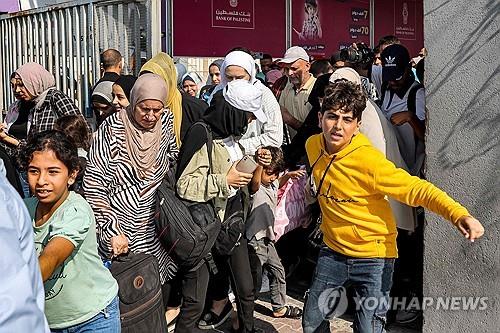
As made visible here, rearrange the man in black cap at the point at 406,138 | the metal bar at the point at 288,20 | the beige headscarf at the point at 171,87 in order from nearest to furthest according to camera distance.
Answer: the beige headscarf at the point at 171,87, the man in black cap at the point at 406,138, the metal bar at the point at 288,20

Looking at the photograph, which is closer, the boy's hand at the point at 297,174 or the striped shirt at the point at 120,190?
the striped shirt at the point at 120,190

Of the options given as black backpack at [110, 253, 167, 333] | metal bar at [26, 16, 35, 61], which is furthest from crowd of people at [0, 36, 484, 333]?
metal bar at [26, 16, 35, 61]

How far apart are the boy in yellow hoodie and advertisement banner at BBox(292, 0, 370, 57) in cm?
665

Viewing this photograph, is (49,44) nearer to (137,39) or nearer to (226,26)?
(137,39)

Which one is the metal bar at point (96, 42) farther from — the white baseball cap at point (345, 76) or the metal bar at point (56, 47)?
the white baseball cap at point (345, 76)

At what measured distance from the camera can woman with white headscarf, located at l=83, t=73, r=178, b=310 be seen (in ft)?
13.3

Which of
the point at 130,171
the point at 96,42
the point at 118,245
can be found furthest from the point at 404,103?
the point at 96,42

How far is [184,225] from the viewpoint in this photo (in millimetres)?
4070

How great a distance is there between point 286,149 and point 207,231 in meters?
1.84

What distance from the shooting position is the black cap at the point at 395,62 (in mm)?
5348

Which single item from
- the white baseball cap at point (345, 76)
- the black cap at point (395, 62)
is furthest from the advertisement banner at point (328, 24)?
the white baseball cap at point (345, 76)

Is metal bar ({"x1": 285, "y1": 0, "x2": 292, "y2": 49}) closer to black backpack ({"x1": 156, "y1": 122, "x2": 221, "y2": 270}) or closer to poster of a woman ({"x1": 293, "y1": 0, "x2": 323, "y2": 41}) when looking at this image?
poster of a woman ({"x1": 293, "y1": 0, "x2": 323, "y2": 41})

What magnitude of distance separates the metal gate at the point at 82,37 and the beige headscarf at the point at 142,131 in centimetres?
274

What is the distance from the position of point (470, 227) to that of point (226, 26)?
6.56m
